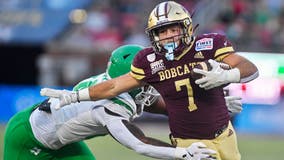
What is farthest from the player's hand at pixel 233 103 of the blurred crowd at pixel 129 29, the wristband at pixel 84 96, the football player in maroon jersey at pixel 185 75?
the blurred crowd at pixel 129 29

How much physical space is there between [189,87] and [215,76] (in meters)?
0.32

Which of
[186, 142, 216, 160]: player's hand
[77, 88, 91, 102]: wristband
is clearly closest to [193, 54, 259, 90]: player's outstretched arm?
[186, 142, 216, 160]: player's hand

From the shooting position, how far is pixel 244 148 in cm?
1094

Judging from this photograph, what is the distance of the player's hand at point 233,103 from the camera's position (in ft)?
18.0

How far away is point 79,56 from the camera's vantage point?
1600 cm

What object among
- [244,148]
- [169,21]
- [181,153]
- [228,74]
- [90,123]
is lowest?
[244,148]

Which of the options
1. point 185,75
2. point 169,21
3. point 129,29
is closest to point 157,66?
point 185,75

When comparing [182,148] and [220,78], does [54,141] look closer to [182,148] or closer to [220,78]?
[182,148]

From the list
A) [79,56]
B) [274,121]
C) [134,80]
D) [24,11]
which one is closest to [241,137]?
[274,121]

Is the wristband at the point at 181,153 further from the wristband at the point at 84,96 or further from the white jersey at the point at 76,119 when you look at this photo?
the wristband at the point at 84,96

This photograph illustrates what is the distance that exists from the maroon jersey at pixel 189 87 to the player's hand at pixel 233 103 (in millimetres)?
268

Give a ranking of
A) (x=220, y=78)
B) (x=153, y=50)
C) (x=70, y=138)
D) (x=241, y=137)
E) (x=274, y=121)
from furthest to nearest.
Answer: (x=274, y=121)
(x=241, y=137)
(x=70, y=138)
(x=153, y=50)
(x=220, y=78)

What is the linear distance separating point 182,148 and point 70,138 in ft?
3.04

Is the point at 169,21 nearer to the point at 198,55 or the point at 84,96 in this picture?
the point at 198,55
